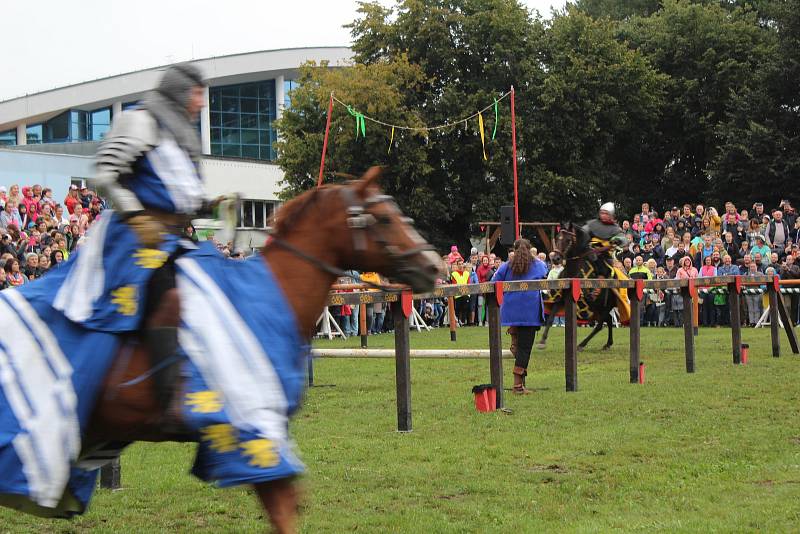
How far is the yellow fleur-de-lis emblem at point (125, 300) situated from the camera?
4312mm

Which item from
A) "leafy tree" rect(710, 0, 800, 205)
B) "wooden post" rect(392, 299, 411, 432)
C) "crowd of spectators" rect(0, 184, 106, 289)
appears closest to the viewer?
"wooden post" rect(392, 299, 411, 432)

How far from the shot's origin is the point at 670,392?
12094 mm

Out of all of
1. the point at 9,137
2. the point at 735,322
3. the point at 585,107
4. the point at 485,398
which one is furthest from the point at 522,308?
the point at 9,137

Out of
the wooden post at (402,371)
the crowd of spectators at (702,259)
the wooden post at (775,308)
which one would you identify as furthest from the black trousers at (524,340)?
the crowd of spectators at (702,259)

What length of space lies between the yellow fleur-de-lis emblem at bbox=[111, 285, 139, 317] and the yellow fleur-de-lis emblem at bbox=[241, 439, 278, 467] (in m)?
0.79

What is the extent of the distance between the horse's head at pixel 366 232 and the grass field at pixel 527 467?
6.20 feet

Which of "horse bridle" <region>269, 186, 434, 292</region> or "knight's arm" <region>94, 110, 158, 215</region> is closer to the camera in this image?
"knight's arm" <region>94, 110, 158, 215</region>

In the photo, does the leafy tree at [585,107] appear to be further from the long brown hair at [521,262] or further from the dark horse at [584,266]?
the long brown hair at [521,262]

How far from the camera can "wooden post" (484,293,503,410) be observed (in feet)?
35.8

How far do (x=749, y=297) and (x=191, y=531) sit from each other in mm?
21229

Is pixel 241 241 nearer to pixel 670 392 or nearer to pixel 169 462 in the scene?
pixel 169 462

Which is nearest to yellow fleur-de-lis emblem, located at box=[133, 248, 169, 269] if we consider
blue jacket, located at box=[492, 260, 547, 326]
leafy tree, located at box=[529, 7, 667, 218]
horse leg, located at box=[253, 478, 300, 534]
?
horse leg, located at box=[253, 478, 300, 534]

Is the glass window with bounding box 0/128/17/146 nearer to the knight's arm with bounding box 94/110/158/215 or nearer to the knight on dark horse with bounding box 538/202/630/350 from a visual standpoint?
the knight on dark horse with bounding box 538/202/630/350

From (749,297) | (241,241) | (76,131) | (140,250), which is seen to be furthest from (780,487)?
(76,131)
